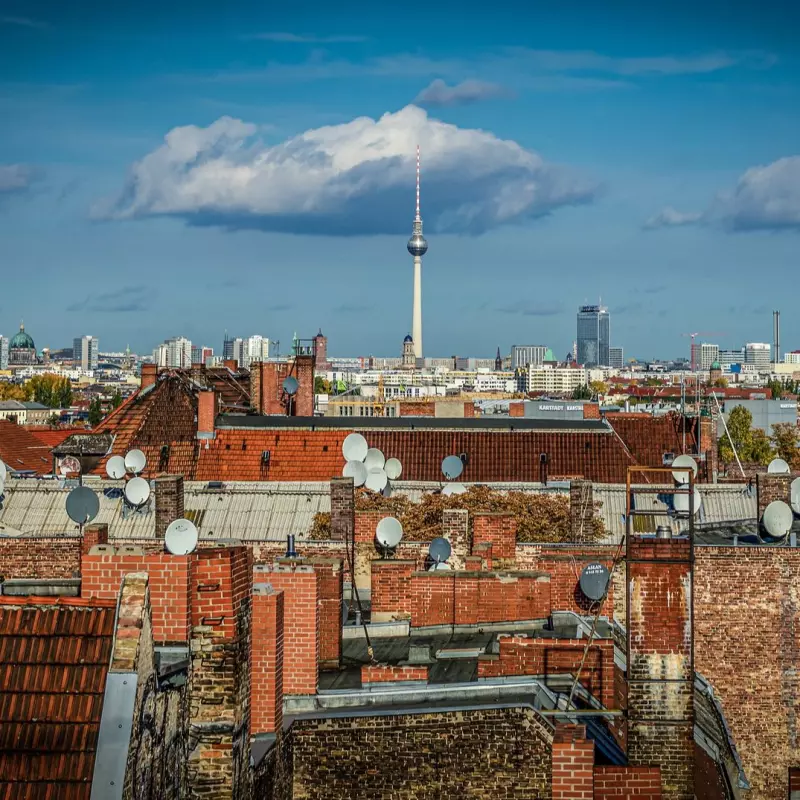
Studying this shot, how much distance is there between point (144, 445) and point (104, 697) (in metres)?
51.4

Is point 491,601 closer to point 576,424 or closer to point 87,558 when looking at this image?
point 87,558

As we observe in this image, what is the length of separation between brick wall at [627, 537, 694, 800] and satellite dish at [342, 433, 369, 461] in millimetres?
25355

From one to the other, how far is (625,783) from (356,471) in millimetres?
25013

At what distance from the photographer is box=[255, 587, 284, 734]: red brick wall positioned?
52.2ft

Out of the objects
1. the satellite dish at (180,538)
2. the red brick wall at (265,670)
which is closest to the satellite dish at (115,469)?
the satellite dish at (180,538)

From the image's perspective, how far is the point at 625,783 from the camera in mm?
16969

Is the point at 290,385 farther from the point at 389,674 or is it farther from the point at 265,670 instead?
the point at 265,670

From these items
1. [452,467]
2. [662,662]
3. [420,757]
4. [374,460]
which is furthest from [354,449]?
[420,757]

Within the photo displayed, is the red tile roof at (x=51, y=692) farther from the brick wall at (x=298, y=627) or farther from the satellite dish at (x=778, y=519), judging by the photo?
the satellite dish at (x=778, y=519)

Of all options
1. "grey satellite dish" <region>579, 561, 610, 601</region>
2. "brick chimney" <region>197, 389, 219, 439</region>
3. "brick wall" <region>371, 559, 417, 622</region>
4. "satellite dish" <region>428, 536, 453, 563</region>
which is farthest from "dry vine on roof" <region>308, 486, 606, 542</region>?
"brick wall" <region>371, 559, 417, 622</region>

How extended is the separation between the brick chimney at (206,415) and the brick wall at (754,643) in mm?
38264

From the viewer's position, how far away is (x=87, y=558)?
14.6 metres

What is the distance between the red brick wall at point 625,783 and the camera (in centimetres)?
1695

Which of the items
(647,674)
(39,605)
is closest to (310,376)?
(647,674)
